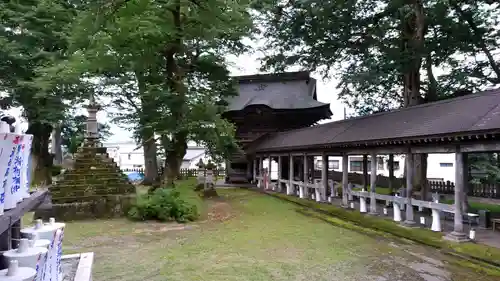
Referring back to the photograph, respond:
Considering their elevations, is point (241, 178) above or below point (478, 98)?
below

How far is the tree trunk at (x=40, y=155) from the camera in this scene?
2045cm

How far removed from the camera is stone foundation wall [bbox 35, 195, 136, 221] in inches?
425

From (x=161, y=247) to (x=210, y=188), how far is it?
32.1 feet

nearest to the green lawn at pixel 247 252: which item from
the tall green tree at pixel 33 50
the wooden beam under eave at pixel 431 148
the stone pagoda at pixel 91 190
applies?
the stone pagoda at pixel 91 190

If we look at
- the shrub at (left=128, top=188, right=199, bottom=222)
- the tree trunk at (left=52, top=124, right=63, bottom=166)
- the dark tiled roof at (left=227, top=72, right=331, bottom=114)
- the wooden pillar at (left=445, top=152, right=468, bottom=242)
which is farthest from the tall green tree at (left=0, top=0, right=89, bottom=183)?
the wooden pillar at (left=445, top=152, right=468, bottom=242)

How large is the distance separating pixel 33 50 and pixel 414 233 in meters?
18.9

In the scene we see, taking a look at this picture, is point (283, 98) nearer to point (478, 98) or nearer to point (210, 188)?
point (210, 188)

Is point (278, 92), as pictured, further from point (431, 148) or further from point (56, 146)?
point (431, 148)

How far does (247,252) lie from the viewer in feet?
23.8

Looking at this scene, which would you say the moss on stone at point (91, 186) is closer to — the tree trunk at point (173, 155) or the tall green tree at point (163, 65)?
the tall green tree at point (163, 65)

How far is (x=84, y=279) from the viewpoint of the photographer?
450 centimetres

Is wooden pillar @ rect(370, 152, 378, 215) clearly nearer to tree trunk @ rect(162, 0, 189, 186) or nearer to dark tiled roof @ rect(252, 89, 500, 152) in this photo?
dark tiled roof @ rect(252, 89, 500, 152)

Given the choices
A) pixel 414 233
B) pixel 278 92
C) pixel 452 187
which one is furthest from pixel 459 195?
pixel 278 92

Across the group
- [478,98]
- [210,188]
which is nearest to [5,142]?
[478,98]
